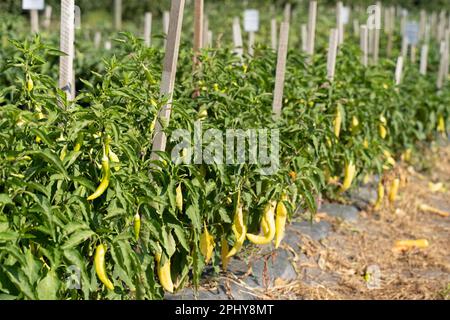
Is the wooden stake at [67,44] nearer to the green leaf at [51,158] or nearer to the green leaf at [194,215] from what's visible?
the green leaf at [194,215]

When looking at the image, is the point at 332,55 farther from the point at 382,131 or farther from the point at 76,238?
the point at 76,238

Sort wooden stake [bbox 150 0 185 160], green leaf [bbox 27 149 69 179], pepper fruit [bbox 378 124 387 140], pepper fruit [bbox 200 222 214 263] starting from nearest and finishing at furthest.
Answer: green leaf [bbox 27 149 69 179], wooden stake [bbox 150 0 185 160], pepper fruit [bbox 200 222 214 263], pepper fruit [bbox 378 124 387 140]

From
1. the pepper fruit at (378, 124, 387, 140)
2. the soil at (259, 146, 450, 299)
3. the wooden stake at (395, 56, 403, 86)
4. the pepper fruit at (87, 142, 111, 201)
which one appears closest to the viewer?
the pepper fruit at (87, 142, 111, 201)

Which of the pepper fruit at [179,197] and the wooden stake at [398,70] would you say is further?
the wooden stake at [398,70]

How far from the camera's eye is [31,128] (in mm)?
2656

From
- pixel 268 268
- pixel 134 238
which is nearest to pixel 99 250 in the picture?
pixel 134 238

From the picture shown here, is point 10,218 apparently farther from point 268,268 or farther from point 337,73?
point 337,73

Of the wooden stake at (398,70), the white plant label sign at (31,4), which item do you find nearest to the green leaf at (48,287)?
the white plant label sign at (31,4)

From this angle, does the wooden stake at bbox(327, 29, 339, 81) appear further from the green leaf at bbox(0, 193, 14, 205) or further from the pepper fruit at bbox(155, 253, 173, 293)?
the green leaf at bbox(0, 193, 14, 205)

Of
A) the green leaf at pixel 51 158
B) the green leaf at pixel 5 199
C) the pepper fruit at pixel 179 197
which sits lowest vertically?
the pepper fruit at pixel 179 197

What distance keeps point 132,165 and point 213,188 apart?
0.55 meters

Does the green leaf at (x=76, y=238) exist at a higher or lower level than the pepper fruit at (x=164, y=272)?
higher

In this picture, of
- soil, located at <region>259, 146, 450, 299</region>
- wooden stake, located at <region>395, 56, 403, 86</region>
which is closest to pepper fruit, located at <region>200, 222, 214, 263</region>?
soil, located at <region>259, 146, 450, 299</region>

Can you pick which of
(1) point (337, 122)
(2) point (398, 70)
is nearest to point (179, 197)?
(1) point (337, 122)
